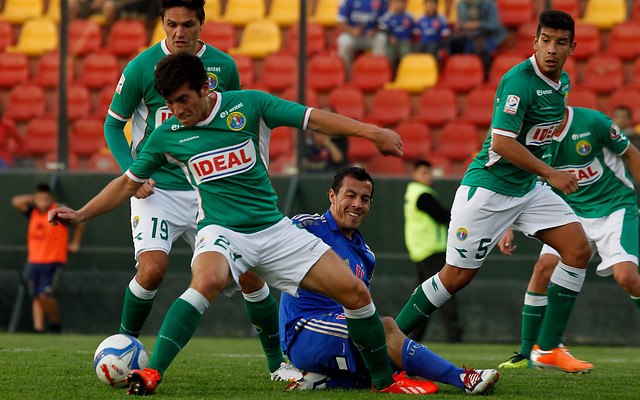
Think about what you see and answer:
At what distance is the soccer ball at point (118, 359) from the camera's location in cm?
471

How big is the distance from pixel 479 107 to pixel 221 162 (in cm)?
778

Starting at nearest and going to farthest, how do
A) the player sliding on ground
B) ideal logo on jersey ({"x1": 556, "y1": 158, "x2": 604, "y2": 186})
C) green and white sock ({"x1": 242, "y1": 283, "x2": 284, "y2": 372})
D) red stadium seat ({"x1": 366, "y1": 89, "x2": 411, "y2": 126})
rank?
the player sliding on ground → green and white sock ({"x1": 242, "y1": 283, "x2": 284, "y2": 372}) → ideal logo on jersey ({"x1": 556, "y1": 158, "x2": 604, "y2": 186}) → red stadium seat ({"x1": 366, "y1": 89, "x2": 411, "y2": 126})

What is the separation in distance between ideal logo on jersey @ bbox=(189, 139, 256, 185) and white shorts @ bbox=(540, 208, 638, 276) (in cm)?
328

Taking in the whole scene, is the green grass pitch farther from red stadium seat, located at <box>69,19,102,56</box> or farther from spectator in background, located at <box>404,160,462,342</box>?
red stadium seat, located at <box>69,19,102,56</box>

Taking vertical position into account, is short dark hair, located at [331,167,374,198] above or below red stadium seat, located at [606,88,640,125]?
above

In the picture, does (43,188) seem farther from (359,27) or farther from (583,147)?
(583,147)

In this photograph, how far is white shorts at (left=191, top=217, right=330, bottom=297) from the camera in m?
4.64

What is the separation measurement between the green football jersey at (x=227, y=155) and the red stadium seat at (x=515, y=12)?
29.0ft

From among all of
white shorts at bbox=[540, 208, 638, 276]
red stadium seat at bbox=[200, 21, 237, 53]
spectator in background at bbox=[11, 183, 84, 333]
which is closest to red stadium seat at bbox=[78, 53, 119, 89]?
red stadium seat at bbox=[200, 21, 237, 53]


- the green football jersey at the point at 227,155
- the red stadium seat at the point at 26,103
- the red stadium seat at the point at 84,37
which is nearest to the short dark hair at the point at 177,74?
the green football jersey at the point at 227,155

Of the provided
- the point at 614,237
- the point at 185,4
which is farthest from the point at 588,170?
the point at 185,4

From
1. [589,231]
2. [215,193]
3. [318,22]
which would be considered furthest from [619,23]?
[215,193]

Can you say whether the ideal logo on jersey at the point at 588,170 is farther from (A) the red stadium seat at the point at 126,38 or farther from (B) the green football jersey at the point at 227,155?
(A) the red stadium seat at the point at 126,38

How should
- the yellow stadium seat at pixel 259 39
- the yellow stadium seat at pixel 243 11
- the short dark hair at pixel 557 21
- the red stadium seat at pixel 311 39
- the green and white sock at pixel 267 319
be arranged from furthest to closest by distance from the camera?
the yellow stadium seat at pixel 243 11 → the yellow stadium seat at pixel 259 39 → the red stadium seat at pixel 311 39 → the short dark hair at pixel 557 21 → the green and white sock at pixel 267 319
